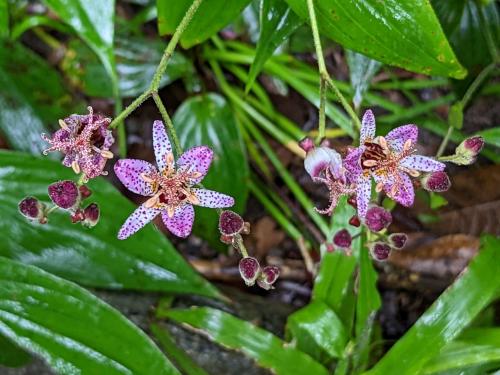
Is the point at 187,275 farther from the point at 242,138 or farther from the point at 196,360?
the point at 242,138

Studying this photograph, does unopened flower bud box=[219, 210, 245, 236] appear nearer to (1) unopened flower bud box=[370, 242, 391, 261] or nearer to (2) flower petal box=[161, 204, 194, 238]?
(2) flower petal box=[161, 204, 194, 238]

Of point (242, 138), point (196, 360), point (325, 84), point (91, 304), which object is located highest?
point (325, 84)

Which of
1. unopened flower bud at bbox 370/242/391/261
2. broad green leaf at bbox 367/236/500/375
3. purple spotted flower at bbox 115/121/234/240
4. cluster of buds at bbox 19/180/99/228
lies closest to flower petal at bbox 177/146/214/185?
purple spotted flower at bbox 115/121/234/240

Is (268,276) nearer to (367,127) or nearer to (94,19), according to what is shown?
(367,127)

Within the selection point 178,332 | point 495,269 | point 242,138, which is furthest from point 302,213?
point 495,269

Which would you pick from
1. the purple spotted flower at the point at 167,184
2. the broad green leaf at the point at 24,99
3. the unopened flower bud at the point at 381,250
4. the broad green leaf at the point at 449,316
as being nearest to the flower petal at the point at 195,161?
the purple spotted flower at the point at 167,184

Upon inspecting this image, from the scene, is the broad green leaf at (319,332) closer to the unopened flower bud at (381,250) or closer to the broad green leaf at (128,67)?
the unopened flower bud at (381,250)
